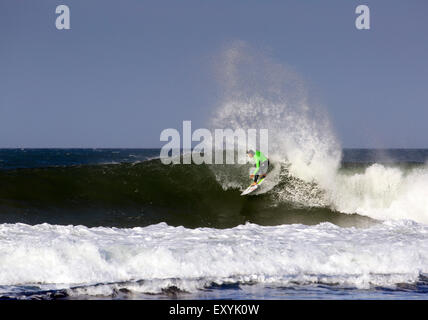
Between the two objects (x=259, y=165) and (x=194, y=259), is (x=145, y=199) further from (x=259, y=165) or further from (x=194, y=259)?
(x=194, y=259)

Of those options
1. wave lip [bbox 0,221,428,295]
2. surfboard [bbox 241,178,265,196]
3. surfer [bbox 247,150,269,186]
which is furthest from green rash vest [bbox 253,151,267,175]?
wave lip [bbox 0,221,428,295]

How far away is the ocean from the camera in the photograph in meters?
6.25

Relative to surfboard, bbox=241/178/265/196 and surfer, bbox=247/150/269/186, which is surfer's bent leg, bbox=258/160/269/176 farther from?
surfboard, bbox=241/178/265/196

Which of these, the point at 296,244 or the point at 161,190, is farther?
the point at 161,190

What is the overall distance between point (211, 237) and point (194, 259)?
163 centimetres

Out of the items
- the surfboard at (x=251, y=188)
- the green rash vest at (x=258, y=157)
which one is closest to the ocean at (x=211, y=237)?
the surfboard at (x=251, y=188)

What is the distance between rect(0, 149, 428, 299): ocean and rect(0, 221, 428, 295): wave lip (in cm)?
2

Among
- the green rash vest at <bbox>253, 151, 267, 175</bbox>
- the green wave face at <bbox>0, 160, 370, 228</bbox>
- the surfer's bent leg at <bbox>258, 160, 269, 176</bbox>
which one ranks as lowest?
the green wave face at <bbox>0, 160, 370, 228</bbox>

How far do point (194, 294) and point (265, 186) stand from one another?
31.6 ft
